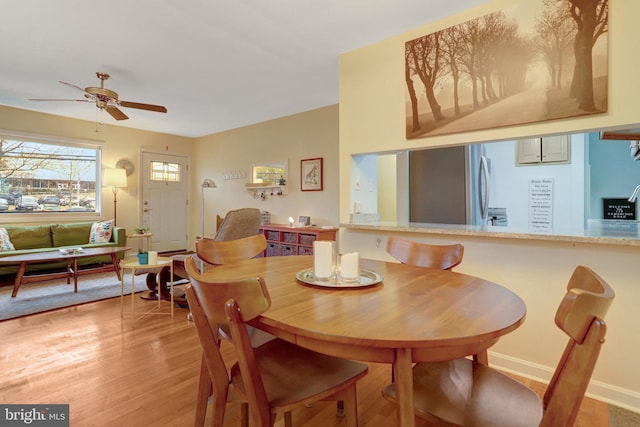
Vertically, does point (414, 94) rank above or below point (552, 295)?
above

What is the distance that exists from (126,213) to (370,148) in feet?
16.8

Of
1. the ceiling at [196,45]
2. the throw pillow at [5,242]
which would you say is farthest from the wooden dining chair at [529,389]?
the throw pillow at [5,242]

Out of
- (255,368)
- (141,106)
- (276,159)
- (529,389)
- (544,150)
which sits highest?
(141,106)

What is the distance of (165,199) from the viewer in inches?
245

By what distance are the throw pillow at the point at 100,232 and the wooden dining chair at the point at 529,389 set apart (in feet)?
17.6

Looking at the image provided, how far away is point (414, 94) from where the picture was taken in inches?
93.8

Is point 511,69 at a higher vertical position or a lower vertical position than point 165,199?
higher

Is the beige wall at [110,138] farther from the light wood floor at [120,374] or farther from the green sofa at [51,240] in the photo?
the light wood floor at [120,374]

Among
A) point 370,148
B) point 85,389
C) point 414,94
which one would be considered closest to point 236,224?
point 370,148

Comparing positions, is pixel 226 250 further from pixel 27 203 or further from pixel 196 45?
pixel 27 203

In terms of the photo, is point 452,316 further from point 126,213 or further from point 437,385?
point 126,213

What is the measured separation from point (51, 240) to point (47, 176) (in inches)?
44.7

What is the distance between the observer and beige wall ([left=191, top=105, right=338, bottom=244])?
4.40 metres

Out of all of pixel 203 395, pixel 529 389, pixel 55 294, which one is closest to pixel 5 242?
pixel 55 294
